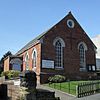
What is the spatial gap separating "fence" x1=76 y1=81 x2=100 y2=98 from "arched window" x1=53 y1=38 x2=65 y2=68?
1164cm

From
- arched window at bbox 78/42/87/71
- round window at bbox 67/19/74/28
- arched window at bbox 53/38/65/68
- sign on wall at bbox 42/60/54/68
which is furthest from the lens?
arched window at bbox 78/42/87/71

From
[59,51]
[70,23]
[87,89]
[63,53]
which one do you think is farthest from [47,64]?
[87,89]

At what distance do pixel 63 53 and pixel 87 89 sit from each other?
13693 millimetres

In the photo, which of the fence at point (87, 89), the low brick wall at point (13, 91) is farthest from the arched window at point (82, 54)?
the low brick wall at point (13, 91)

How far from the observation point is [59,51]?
40688 mm

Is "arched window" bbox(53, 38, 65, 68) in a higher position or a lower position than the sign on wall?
higher

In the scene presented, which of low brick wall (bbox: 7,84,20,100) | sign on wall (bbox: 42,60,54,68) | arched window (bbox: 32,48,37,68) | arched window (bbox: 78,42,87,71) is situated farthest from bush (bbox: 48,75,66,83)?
low brick wall (bbox: 7,84,20,100)

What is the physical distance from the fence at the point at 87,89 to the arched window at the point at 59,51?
11.6m

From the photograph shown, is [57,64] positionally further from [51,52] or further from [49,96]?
[49,96]

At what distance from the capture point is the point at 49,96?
20266mm

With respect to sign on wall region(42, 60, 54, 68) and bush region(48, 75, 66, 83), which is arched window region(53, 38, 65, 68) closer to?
sign on wall region(42, 60, 54, 68)

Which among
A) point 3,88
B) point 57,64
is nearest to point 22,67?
point 57,64

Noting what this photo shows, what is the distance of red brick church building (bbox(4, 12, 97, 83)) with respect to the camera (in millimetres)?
38938

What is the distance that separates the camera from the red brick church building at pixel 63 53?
3894cm
